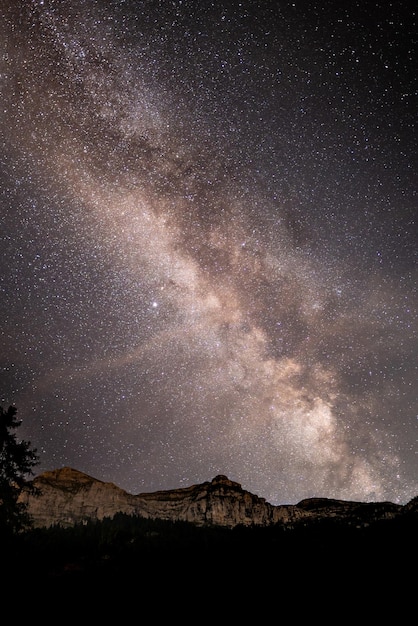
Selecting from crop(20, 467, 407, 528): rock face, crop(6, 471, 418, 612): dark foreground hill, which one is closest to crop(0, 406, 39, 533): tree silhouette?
crop(6, 471, 418, 612): dark foreground hill

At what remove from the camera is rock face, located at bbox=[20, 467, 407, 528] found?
96.2 m

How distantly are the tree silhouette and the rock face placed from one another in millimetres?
81877

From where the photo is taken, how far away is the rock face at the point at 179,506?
316 ft

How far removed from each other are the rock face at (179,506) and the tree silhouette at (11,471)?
81.9 metres

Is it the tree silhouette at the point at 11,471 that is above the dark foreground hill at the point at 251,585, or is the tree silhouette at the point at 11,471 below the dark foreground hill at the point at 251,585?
above

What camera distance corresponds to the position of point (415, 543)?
2209 cm

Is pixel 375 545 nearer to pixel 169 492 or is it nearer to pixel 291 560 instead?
pixel 291 560

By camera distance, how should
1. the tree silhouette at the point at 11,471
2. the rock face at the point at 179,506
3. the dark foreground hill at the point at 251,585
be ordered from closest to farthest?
the dark foreground hill at the point at 251,585
the tree silhouette at the point at 11,471
the rock face at the point at 179,506

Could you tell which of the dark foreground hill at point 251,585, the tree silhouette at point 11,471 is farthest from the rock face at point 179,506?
the tree silhouette at point 11,471

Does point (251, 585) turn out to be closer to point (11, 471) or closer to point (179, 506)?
point (11, 471)

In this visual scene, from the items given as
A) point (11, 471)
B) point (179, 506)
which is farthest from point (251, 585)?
point (179, 506)

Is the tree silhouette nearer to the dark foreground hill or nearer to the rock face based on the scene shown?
the dark foreground hill

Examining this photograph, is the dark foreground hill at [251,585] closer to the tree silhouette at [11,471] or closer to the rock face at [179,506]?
the tree silhouette at [11,471]

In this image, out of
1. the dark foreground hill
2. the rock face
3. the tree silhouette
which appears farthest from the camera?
the rock face
